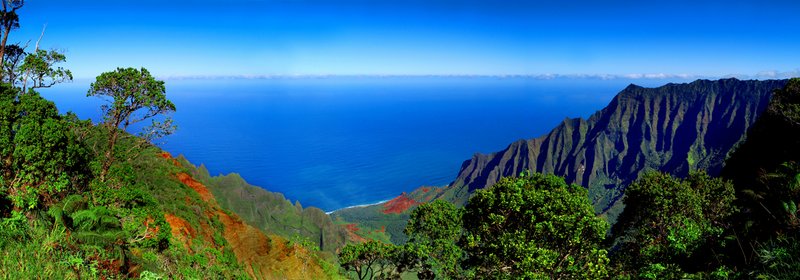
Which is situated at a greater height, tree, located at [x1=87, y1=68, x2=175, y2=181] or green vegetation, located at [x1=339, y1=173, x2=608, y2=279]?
tree, located at [x1=87, y1=68, x2=175, y2=181]

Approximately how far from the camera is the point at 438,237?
30828mm

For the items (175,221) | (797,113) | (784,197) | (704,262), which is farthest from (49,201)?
(797,113)

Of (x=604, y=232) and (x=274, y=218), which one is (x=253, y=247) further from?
(x=274, y=218)

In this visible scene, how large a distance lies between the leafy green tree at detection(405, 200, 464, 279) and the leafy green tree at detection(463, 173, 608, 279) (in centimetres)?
165

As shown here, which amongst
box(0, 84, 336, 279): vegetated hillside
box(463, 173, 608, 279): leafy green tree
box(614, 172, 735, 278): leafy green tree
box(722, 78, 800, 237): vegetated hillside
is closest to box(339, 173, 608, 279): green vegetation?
box(463, 173, 608, 279): leafy green tree

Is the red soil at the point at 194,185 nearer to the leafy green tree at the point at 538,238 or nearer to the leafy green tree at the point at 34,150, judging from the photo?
the leafy green tree at the point at 34,150

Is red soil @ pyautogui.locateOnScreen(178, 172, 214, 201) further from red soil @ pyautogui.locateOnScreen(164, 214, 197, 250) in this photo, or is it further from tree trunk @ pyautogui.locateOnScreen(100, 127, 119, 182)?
tree trunk @ pyautogui.locateOnScreen(100, 127, 119, 182)

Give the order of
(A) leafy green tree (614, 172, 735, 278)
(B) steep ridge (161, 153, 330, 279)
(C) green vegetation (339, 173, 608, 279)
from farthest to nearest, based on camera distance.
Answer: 1. (B) steep ridge (161, 153, 330, 279)
2. (A) leafy green tree (614, 172, 735, 278)
3. (C) green vegetation (339, 173, 608, 279)

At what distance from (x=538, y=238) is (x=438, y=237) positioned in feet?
27.1

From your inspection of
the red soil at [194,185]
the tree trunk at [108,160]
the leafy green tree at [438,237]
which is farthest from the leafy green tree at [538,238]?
the red soil at [194,185]

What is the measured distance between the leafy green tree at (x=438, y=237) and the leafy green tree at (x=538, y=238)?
65.1 inches

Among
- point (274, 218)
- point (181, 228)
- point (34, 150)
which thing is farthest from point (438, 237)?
point (274, 218)

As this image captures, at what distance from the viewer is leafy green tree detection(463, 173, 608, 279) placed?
74.5ft

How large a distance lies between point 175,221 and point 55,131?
14.2m
